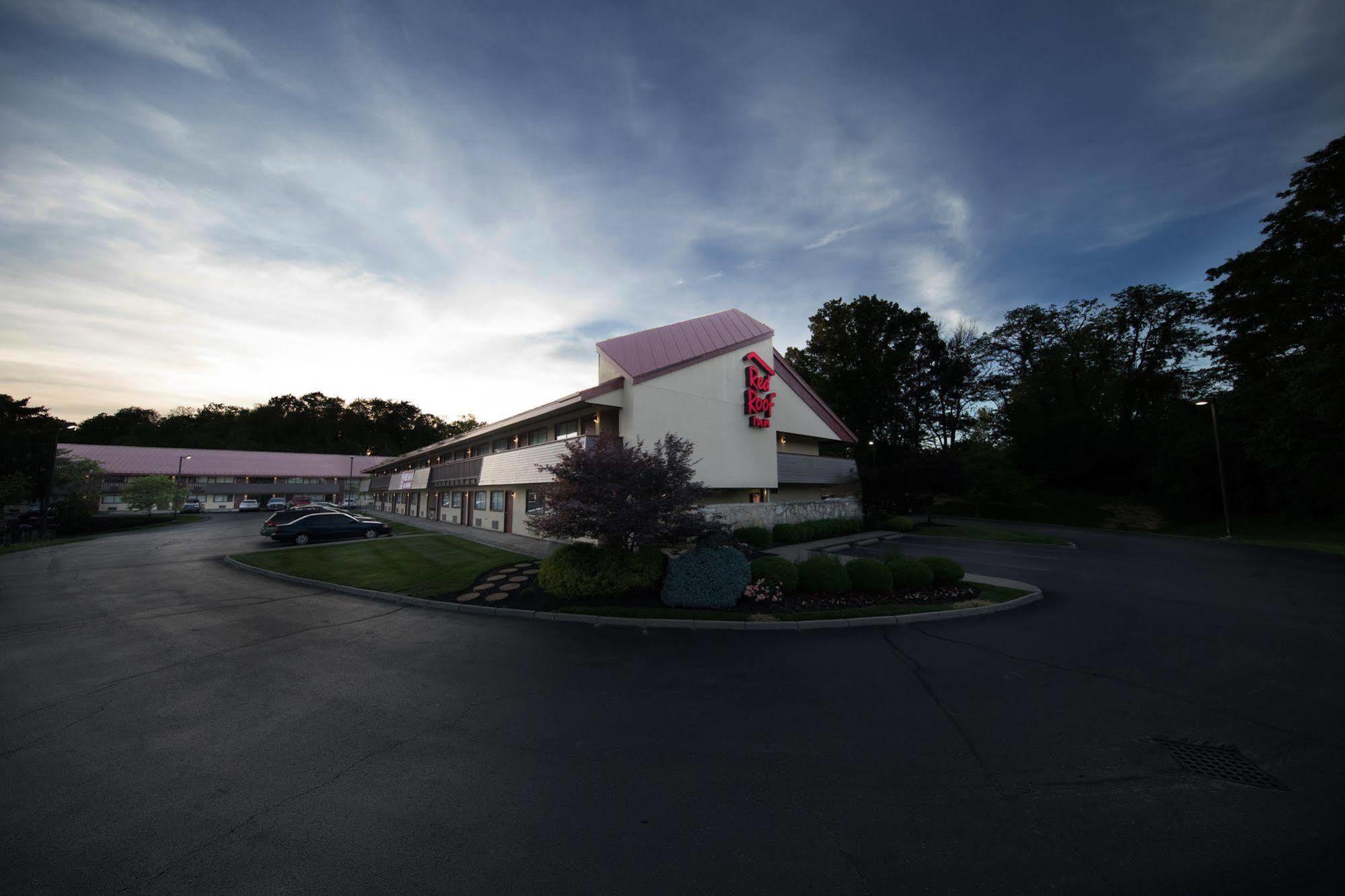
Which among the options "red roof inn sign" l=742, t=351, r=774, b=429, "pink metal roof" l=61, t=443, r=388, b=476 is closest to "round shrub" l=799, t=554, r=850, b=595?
"red roof inn sign" l=742, t=351, r=774, b=429

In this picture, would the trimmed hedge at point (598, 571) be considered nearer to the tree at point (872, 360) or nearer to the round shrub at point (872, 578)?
the round shrub at point (872, 578)

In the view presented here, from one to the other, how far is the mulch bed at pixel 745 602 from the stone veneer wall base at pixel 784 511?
7.88 meters

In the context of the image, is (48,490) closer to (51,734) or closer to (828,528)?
(51,734)

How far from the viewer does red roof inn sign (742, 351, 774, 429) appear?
79.9 ft

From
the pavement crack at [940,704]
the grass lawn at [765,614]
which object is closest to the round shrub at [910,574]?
the grass lawn at [765,614]

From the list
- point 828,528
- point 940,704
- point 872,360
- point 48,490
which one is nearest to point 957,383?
point 872,360

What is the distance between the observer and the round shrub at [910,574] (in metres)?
12.3

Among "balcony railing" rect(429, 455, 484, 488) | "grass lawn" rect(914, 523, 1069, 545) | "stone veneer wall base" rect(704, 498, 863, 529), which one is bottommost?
"grass lawn" rect(914, 523, 1069, 545)

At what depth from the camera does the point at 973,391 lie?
5119 cm

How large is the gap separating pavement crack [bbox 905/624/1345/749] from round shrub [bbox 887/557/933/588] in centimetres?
280

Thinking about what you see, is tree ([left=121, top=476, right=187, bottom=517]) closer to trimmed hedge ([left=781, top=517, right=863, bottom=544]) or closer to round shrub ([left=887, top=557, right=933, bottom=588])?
trimmed hedge ([left=781, top=517, right=863, bottom=544])

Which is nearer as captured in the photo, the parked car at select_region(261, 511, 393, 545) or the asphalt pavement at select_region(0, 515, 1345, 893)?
the asphalt pavement at select_region(0, 515, 1345, 893)

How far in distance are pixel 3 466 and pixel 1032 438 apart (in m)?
79.9

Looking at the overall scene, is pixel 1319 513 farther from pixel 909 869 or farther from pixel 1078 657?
pixel 909 869
